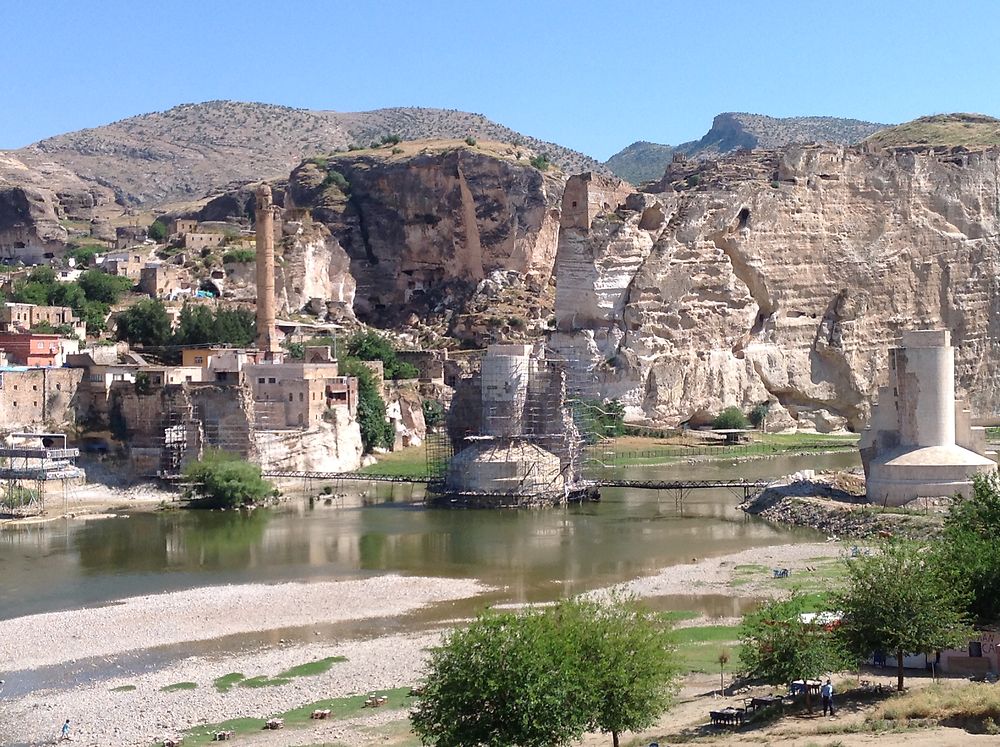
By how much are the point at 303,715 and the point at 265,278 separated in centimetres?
4633

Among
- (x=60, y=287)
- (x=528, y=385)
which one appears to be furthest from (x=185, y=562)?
(x=60, y=287)

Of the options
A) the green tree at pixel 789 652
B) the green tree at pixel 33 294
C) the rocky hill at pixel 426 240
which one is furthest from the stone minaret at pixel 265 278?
the green tree at pixel 789 652

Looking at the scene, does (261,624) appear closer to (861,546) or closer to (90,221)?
(861,546)

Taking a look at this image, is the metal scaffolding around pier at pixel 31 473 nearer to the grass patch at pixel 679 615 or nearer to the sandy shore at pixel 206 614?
the sandy shore at pixel 206 614

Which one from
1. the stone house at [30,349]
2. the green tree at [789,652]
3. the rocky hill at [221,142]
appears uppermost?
the rocky hill at [221,142]

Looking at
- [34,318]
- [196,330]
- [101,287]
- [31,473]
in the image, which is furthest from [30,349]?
[101,287]

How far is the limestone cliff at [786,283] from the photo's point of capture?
7194 centimetres

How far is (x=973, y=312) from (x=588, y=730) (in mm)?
66225

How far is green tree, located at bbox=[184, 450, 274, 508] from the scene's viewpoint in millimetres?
45969

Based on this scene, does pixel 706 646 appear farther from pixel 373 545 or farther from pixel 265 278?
pixel 265 278

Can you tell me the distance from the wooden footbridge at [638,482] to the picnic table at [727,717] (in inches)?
988

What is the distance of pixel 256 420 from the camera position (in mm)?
52781

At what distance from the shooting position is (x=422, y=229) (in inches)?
3583

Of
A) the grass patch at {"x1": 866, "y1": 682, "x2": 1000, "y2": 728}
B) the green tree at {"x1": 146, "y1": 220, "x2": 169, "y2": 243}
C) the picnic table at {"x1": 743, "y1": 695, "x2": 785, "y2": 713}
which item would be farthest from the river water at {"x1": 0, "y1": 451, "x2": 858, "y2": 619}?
the green tree at {"x1": 146, "y1": 220, "x2": 169, "y2": 243}
